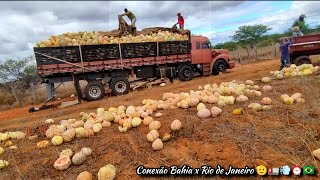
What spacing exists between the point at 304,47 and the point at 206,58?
604 centimetres

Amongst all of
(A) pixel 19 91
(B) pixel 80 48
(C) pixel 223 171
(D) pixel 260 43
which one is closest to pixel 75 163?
(C) pixel 223 171

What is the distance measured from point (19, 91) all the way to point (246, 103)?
21732 mm

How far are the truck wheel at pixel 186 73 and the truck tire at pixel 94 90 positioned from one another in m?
4.78

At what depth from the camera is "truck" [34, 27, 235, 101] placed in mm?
13461

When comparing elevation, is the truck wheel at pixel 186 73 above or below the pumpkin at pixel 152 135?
above

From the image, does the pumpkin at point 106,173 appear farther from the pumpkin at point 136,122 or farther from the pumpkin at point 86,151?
the pumpkin at point 136,122

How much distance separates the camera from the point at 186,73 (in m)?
17.0

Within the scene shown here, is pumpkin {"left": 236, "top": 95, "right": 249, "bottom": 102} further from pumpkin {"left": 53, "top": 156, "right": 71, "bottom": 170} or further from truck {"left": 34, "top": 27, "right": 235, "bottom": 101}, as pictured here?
truck {"left": 34, "top": 27, "right": 235, "bottom": 101}

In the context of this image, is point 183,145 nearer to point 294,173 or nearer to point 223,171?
point 223,171

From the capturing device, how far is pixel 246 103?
6598mm

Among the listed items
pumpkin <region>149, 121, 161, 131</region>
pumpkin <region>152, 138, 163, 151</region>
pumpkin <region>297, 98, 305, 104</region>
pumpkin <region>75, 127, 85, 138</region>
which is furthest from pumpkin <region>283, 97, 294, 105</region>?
pumpkin <region>75, 127, 85, 138</region>

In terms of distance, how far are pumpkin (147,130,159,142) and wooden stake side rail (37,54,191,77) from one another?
9579 mm

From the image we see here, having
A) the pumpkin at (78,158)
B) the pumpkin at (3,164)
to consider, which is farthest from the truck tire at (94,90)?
the pumpkin at (78,158)

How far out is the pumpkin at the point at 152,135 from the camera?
5.05m
